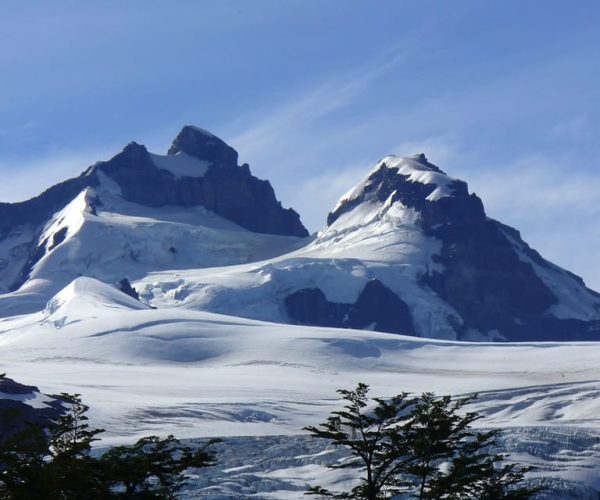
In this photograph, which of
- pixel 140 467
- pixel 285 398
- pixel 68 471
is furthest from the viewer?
pixel 285 398

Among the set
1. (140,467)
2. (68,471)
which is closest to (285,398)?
(140,467)

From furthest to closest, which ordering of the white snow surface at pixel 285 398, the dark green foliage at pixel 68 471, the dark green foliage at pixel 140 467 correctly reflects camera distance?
the white snow surface at pixel 285 398 → the dark green foliage at pixel 140 467 → the dark green foliage at pixel 68 471

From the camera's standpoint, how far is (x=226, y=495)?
351ft

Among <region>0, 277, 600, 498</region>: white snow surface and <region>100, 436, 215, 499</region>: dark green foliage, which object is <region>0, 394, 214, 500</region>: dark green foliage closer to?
<region>100, 436, 215, 499</region>: dark green foliage

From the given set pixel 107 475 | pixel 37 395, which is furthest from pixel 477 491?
pixel 37 395

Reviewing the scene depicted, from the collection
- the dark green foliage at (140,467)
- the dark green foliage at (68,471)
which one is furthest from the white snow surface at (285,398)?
the dark green foliage at (68,471)

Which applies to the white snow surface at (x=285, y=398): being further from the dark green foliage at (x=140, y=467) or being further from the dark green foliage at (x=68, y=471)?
the dark green foliage at (x=68, y=471)

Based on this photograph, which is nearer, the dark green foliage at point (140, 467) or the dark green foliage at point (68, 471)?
the dark green foliage at point (68, 471)

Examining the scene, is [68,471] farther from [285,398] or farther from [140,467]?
[285,398]

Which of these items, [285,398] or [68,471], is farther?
[285,398]

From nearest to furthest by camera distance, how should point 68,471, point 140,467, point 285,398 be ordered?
point 68,471 < point 140,467 < point 285,398

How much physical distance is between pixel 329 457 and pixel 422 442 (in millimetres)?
70647

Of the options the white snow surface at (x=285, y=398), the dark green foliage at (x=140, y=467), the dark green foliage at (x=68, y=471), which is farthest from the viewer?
the white snow surface at (x=285, y=398)

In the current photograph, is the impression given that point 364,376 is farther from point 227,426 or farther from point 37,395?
point 37,395
